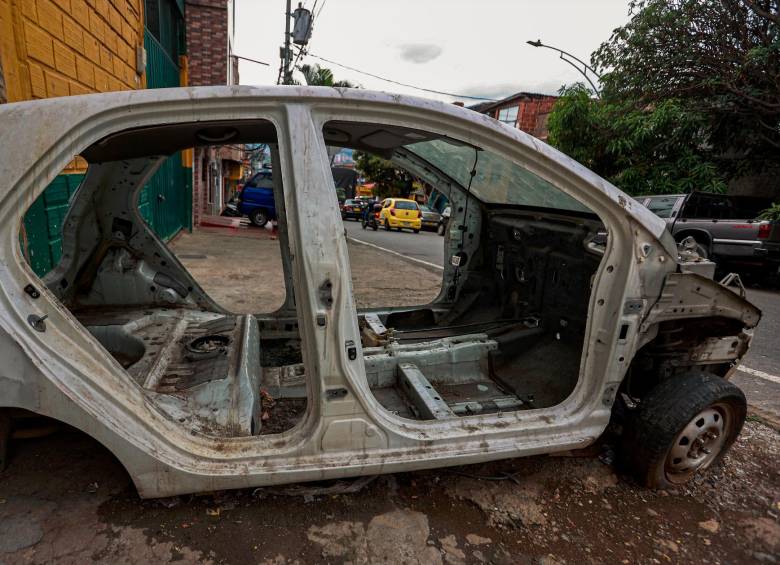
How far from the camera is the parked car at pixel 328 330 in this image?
1.64 meters

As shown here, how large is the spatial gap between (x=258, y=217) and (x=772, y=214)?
49.8 feet

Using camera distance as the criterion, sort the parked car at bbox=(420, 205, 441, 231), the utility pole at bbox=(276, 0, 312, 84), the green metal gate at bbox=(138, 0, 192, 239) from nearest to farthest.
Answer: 1. the green metal gate at bbox=(138, 0, 192, 239)
2. the utility pole at bbox=(276, 0, 312, 84)
3. the parked car at bbox=(420, 205, 441, 231)

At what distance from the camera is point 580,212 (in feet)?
9.43

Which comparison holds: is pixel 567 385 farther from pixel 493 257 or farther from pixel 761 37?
pixel 761 37

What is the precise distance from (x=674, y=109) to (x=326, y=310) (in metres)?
14.2

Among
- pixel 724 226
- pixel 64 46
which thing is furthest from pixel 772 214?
pixel 64 46

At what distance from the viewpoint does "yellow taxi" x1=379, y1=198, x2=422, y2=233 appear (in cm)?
1964

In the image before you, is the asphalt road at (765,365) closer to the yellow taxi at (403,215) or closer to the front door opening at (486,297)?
the front door opening at (486,297)

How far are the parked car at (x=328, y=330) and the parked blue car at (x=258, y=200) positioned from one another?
1418cm

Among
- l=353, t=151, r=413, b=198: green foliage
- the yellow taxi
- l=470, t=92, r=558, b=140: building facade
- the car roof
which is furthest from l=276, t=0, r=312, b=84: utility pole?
l=470, t=92, r=558, b=140: building facade

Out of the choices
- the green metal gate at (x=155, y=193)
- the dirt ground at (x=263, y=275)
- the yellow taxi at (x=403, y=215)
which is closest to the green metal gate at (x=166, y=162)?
the green metal gate at (x=155, y=193)

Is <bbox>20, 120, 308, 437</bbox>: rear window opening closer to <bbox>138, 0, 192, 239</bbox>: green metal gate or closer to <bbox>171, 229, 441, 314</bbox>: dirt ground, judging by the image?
<bbox>171, 229, 441, 314</bbox>: dirt ground

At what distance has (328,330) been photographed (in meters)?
1.77

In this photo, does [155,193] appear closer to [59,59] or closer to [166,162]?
[166,162]
